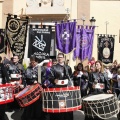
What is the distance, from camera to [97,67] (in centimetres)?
710

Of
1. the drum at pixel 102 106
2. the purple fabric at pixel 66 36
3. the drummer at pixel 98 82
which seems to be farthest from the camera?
the purple fabric at pixel 66 36

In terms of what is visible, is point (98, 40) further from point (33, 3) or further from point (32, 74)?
point (32, 74)

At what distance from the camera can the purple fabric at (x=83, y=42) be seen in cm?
1364

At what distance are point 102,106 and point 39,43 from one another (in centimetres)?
662

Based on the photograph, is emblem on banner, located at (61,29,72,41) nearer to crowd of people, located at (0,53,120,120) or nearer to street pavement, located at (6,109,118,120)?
crowd of people, located at (0,53,120,120)

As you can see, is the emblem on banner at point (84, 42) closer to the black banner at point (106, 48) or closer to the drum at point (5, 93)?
the black banner at point (106, 48)

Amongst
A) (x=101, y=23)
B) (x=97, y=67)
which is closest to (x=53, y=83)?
(x=97, y=67)

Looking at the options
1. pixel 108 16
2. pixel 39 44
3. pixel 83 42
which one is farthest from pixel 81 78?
pixel 108 16

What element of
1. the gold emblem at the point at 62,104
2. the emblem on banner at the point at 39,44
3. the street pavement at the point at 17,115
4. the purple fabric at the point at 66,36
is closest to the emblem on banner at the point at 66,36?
the purple fabric at the point at 66,36

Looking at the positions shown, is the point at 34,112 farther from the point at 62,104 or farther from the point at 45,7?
the point at 45,7

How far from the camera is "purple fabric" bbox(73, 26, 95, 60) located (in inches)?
537

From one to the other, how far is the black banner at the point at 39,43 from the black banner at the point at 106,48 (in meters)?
4.11

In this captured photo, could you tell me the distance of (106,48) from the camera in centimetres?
1557

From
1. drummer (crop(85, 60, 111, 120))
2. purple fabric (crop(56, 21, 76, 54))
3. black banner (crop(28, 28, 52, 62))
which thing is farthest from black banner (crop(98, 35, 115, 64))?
drummer (crop(85, 60, 111, 120))
